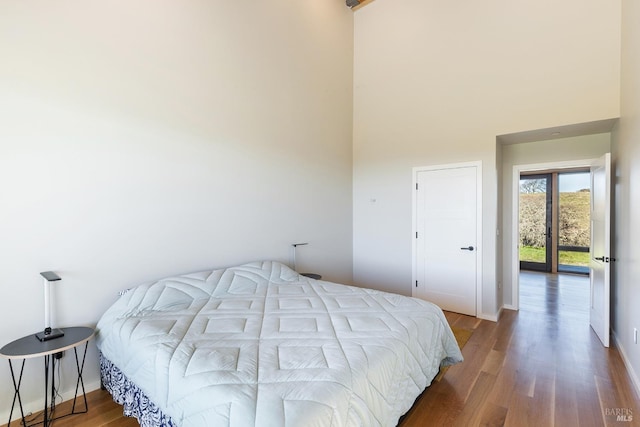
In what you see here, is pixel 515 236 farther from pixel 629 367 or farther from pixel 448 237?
pixel 629 367

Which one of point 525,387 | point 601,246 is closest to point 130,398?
point 525,387

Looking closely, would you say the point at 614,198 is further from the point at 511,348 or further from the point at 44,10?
the point at 44,10

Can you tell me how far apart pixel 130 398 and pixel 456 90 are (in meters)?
4.72

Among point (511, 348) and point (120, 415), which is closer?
point (120, 415)

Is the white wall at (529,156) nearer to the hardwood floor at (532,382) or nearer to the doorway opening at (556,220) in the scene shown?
the hardwood floor at (532,382)

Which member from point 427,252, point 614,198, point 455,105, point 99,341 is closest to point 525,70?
point 455,105

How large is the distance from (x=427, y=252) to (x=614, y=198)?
2.15 m

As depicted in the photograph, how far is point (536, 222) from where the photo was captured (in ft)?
23.3

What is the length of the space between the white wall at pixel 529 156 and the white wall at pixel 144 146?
2781 mm

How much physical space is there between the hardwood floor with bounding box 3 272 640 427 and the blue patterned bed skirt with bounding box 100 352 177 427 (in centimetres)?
15

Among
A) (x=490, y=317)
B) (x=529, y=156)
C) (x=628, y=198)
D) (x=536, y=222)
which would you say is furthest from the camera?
(x=536, y=222)

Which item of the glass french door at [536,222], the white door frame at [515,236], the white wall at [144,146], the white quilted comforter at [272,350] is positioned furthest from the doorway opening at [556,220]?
the white quilted comforter at [272,350]

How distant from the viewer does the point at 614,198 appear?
3.34m

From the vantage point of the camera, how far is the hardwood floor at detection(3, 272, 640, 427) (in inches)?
78.7
